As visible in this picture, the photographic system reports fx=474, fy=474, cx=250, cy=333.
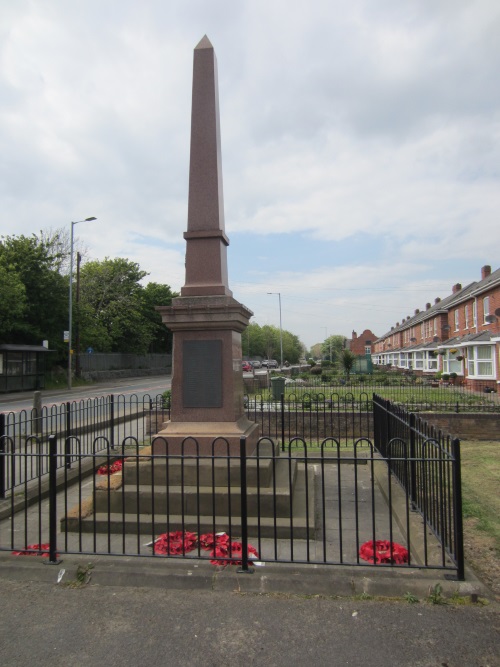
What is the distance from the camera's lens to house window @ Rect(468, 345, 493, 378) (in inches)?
1030

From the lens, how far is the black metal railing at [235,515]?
4.18 metres

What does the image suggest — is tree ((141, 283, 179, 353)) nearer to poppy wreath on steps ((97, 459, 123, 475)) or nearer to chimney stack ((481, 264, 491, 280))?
chimney stack ((481, 264, 491, 280))

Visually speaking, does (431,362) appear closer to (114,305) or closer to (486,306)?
(486,306)

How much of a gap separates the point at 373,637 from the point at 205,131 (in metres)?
6.34

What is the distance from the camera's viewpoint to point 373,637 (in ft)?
10.4

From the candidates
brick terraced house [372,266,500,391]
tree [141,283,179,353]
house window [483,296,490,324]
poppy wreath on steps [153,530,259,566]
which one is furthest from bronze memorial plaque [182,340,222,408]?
tree [141,283,179,353]

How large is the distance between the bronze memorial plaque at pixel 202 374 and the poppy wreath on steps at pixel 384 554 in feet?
8.41

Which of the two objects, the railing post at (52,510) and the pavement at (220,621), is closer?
the pavement at (220,621)

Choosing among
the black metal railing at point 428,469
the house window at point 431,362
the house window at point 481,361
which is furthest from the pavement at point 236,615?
the house window at point 431,362

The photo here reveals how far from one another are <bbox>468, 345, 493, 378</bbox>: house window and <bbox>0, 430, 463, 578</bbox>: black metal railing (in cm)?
2246

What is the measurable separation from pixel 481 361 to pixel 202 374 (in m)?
24.7

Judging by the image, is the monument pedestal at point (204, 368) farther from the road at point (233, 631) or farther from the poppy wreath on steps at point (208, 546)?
the road at point (233, 631)

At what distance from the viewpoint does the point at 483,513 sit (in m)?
5.83

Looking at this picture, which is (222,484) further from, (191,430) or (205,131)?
(205,131)
